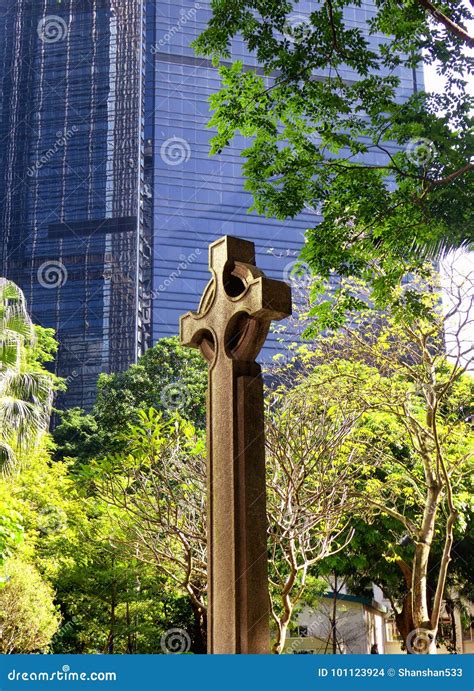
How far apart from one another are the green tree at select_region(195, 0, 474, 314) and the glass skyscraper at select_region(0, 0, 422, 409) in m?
19.4

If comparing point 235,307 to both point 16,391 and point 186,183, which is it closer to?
point 16,391

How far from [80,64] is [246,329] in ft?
94.3

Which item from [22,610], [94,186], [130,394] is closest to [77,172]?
[94,186]

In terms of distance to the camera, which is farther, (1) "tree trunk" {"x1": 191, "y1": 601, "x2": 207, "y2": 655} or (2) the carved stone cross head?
(1) "tree trunk" {"x1": 191, "y1": 601, "x2": 207, "y2": 655}

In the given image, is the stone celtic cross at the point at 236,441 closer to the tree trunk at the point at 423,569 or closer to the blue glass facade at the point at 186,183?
the tree trunk at the point at 423,569

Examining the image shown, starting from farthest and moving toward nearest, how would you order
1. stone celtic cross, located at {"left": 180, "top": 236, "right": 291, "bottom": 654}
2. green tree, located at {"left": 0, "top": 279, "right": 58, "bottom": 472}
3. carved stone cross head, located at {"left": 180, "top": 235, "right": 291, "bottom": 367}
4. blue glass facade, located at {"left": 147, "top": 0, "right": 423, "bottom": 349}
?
1. blue glass facade, located at {"left": 147, "top": 0, "right": 423, "bottom": 349}
2. green tree, located at {"left": 0, "top": 279, "right": 58, "bottom": 472}
3. carved stone cross head, located at {"left": 180, "top": 235, "right": 291, "bottom": 367}
4. stone celtic cross, located at {"left": 180, "top": 236, "right": 291, "bottom": 654}

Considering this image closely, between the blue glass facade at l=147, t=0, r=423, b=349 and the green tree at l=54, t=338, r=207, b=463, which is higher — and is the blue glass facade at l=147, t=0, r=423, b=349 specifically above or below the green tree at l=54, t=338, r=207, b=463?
above

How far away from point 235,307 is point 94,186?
25.7 meters

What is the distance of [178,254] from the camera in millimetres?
30219

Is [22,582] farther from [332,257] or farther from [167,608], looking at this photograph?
[332,257]

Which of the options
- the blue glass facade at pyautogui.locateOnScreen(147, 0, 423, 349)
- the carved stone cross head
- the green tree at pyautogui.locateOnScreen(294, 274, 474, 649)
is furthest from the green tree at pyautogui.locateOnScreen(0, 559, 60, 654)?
Result: the blue glass facade at pyautogui.locateOnScreen(147, 0, 423, 349)

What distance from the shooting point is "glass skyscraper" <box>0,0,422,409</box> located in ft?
86.9

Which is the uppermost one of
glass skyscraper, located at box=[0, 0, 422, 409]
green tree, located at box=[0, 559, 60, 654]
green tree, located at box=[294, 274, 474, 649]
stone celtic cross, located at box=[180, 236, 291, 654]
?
glass skyscraper, located at box=[0, 0, 422, 409]

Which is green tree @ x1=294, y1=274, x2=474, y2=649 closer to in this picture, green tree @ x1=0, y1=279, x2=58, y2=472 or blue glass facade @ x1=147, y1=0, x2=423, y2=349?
green tree @ x1=0, y1=279, x2=58, y2=472
